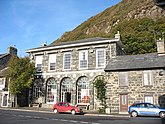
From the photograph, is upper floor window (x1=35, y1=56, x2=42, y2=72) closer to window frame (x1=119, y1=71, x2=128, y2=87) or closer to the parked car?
window frame (x1=119, y1=71, x2=128, y2=87)

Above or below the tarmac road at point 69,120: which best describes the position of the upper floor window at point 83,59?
above

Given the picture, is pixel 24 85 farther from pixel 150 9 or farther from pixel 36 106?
pixel 150 9

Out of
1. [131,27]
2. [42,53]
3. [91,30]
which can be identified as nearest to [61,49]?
[42,53]

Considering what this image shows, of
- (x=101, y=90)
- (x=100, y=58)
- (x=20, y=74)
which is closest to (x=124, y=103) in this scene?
(x=101, y=90)

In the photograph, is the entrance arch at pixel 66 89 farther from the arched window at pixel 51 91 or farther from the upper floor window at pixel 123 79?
the upper floor window at pixel 123 79

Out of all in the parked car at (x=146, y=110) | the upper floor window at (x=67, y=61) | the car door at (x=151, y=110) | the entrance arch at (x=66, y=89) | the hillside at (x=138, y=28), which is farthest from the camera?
the hillside at (x=138, y=28)

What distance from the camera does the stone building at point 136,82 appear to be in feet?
68.7

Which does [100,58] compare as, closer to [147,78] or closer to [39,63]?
[147,78]

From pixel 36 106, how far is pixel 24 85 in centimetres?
358

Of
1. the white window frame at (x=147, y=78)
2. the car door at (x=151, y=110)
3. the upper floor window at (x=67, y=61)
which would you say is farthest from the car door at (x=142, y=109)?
the upper floor window at (x=67, y=61)

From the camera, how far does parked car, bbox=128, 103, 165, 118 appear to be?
56.9 ft

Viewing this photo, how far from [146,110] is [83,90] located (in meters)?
10.6

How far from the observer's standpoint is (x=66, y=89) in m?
28.0

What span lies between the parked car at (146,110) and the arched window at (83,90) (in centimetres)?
892
